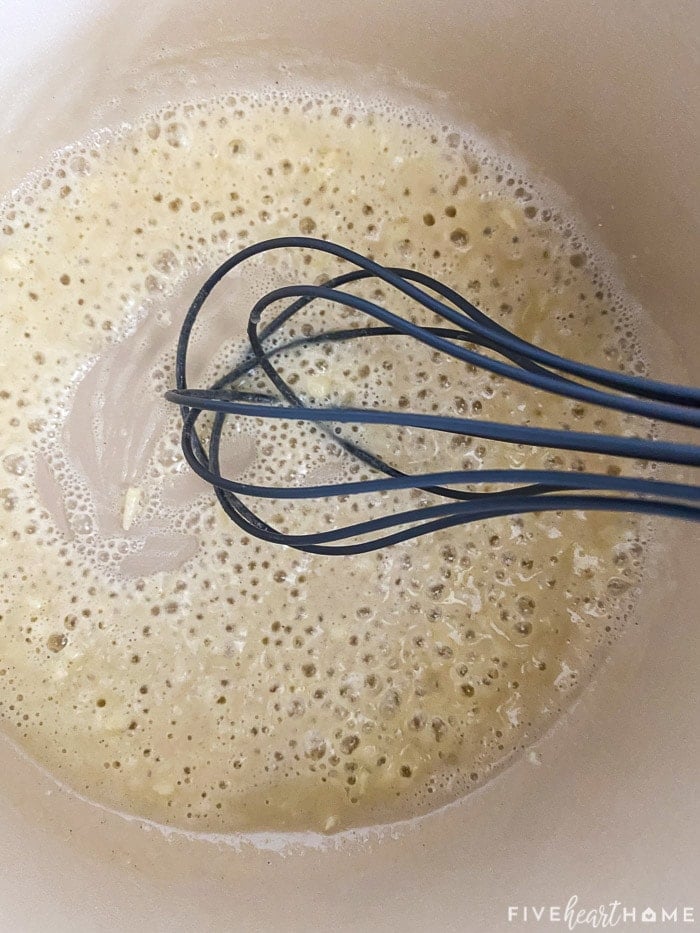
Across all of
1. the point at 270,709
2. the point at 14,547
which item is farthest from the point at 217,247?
the point at 270,709

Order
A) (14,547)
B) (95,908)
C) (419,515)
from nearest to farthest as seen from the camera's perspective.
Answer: (419,515)
(95,908)
(14,547)

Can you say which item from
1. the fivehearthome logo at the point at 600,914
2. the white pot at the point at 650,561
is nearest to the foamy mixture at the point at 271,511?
the white pot at the point at 650,561

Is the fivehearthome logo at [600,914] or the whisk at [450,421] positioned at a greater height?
the whisk at [450,421]

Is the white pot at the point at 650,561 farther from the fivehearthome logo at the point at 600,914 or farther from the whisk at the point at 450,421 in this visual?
the whisk at the point at 450,421

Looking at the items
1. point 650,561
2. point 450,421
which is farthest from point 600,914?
point 450,421

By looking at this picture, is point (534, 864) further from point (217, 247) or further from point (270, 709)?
point (217, 247)

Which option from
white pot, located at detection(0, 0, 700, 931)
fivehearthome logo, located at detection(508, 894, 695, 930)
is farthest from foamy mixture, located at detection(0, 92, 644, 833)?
fivehearthome logo, located at detection(508, 894, 695, 930)

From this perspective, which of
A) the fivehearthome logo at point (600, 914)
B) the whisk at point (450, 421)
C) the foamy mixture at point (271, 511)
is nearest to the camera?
the whisk at point (450, 421)
